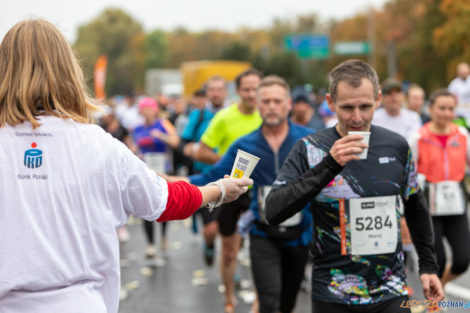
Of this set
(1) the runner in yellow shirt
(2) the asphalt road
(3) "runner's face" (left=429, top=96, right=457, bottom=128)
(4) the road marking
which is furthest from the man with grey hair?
(4) the road marking

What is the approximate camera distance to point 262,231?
4.93 m

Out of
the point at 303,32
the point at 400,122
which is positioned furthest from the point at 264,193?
the point at 303,32

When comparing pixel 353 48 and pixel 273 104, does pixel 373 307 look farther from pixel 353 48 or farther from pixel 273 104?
pixel 353 48

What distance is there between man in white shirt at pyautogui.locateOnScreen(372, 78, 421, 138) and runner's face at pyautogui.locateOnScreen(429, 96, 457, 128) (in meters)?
1.37

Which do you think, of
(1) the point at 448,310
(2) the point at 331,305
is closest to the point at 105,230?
(2) the point at 331,305

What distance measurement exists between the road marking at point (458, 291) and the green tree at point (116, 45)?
98.0m

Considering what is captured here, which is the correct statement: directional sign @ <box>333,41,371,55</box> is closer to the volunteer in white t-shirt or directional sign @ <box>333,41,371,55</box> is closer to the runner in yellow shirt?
the runner in yellow shirt

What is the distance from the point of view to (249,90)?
6.50m

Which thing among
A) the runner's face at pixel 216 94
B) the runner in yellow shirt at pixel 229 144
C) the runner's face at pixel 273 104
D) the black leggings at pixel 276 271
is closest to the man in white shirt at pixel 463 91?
the runner's face at pixel 216 94

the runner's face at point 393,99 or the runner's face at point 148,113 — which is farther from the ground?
the runner's face at point 393,99

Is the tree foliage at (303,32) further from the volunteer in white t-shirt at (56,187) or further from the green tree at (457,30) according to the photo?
the volunteer in white t-shirt at (56,187)

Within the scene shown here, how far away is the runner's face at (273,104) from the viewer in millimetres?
5062

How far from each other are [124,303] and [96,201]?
16.0 ft

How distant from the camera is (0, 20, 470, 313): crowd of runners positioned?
2.21m
